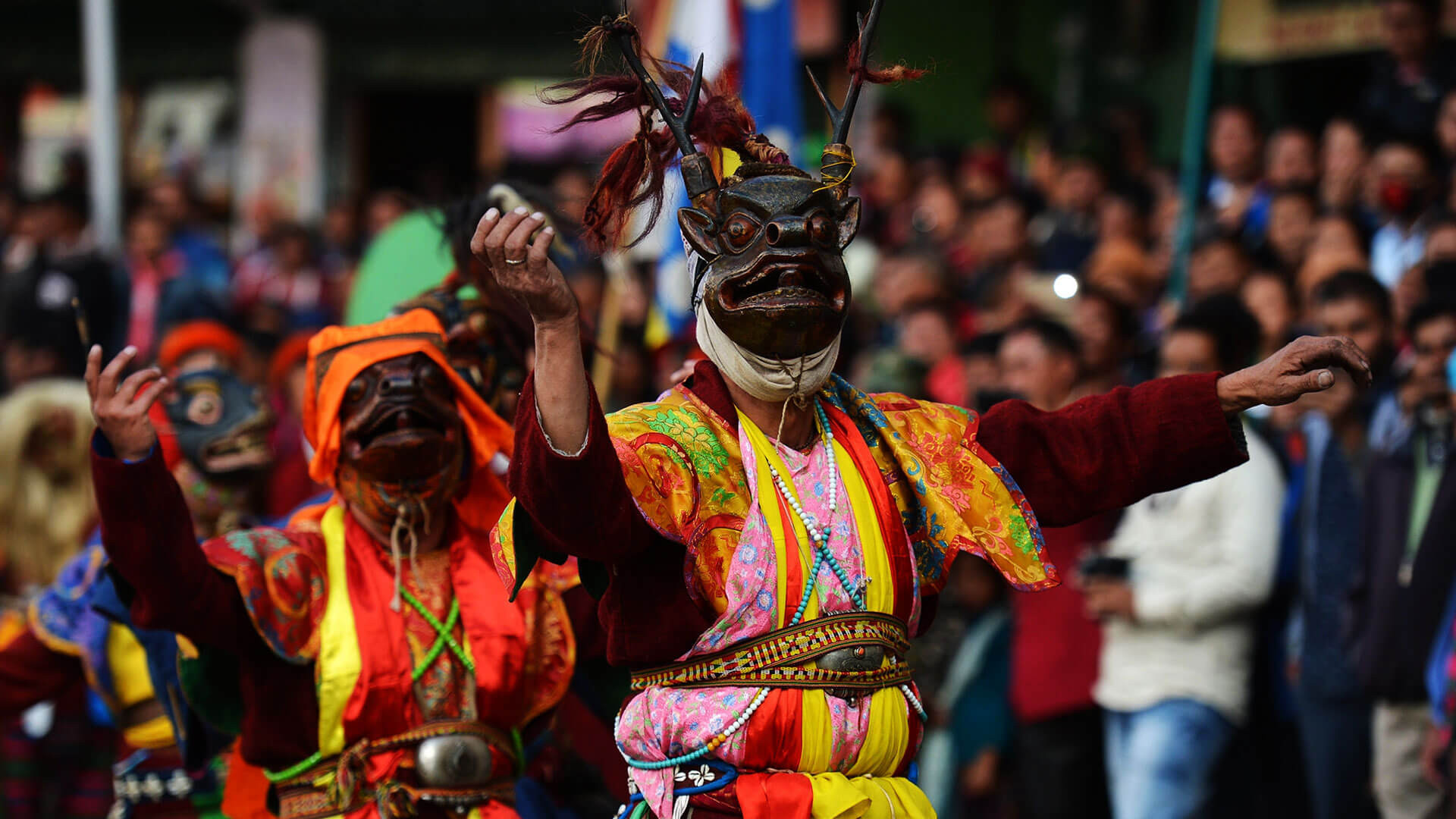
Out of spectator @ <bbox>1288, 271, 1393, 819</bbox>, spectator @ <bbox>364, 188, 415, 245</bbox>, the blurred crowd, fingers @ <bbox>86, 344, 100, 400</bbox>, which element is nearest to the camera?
fingers @ <bbox>86, 344, 100, 400</bbox>

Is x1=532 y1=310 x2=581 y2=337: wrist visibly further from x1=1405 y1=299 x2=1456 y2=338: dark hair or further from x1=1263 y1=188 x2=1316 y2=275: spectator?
x1=1263 y1=188 x2=1316 y2=275: spectator

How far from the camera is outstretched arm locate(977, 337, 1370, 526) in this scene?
358 centimetres

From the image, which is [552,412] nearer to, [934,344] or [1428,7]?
[934,344]

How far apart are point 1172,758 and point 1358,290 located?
1.70 meters

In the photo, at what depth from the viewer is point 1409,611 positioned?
18.0 ft

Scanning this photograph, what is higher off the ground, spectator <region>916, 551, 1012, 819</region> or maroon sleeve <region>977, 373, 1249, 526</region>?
maroon sleeve <region>977, 373, 1249, 526</region>

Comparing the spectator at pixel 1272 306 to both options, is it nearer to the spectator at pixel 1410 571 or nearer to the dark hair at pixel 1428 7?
the spectator at pixel 1410 571

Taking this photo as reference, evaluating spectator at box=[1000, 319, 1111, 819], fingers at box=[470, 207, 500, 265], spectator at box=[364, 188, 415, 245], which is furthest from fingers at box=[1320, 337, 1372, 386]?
spectator at box=[364, 188, 415, 245]

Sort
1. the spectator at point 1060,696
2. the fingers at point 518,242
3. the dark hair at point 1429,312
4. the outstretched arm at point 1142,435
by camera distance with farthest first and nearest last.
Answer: the spectator at point 1060,696
the dark hair at point 1429,312
the outstretched arm at point 1142,435
the fingers at point 518,242

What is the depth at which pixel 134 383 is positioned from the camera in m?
3.97

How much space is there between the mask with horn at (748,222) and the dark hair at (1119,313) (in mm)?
3670

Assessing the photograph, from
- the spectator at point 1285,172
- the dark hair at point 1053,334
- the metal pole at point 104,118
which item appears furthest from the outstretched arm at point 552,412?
the metal pole at point 104,118

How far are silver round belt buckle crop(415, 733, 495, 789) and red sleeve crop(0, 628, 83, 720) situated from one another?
66.2 inches

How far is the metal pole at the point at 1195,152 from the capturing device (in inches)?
326
